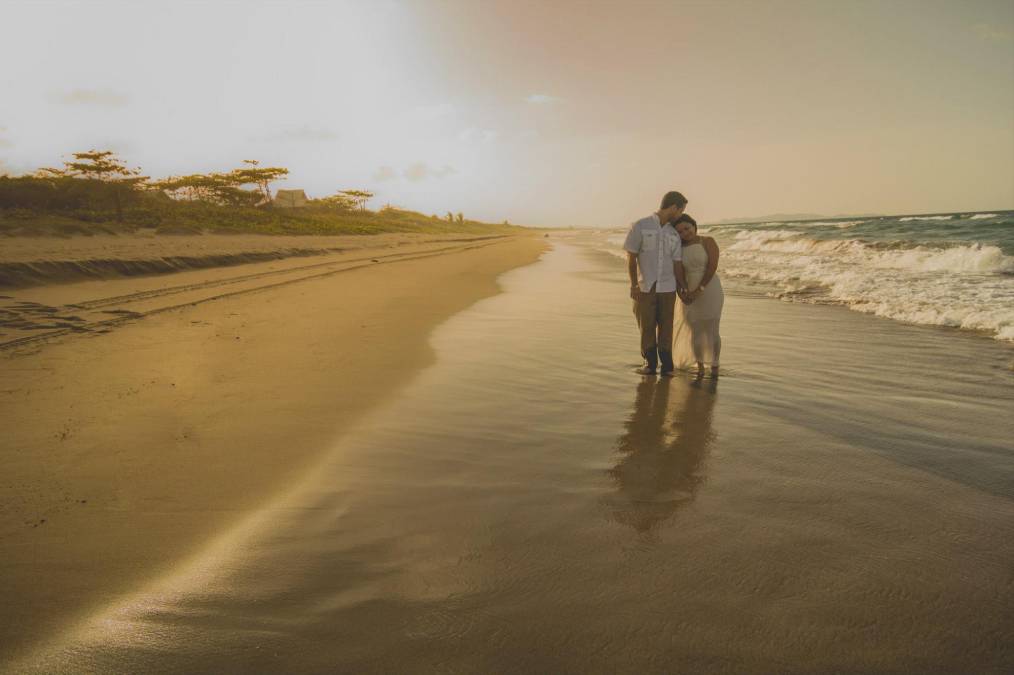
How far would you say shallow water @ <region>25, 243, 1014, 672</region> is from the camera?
1.68 m

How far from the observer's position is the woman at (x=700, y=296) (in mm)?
5488

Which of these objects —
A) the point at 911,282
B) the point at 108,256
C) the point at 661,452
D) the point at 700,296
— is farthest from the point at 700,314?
the point at 108,256

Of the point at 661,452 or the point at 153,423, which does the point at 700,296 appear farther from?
the point at 153,423

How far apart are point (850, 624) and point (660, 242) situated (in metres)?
4.28

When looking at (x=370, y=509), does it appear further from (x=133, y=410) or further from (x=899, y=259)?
(x=899, y=259)

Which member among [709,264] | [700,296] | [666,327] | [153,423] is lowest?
[153,423]

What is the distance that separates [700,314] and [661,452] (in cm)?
270

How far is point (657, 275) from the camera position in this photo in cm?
557

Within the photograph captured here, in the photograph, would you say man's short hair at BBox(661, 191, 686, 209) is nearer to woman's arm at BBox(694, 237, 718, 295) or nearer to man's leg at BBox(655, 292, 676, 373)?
woman's arm at BBox(694, 237, 718, 295)

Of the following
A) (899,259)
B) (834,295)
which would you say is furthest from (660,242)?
(899,259)

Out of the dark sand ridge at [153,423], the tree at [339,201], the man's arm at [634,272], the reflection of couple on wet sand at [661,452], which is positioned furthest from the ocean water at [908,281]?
the tree at [339,201]

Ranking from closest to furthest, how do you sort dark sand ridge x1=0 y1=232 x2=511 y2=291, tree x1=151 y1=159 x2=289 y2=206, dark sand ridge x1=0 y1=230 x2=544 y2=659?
dark sand ridge x1=0 y1=230 x2=544 y2=659 < dark sand ridge x1=0 y1=232 x2=511 y2=291 < tree x1=151 y1=159 x2=289 y2=206

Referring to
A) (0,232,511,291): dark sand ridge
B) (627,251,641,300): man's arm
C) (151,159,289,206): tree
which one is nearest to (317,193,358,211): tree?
(151,159,289,206): tree

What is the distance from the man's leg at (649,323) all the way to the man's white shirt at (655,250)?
0.32 feet
